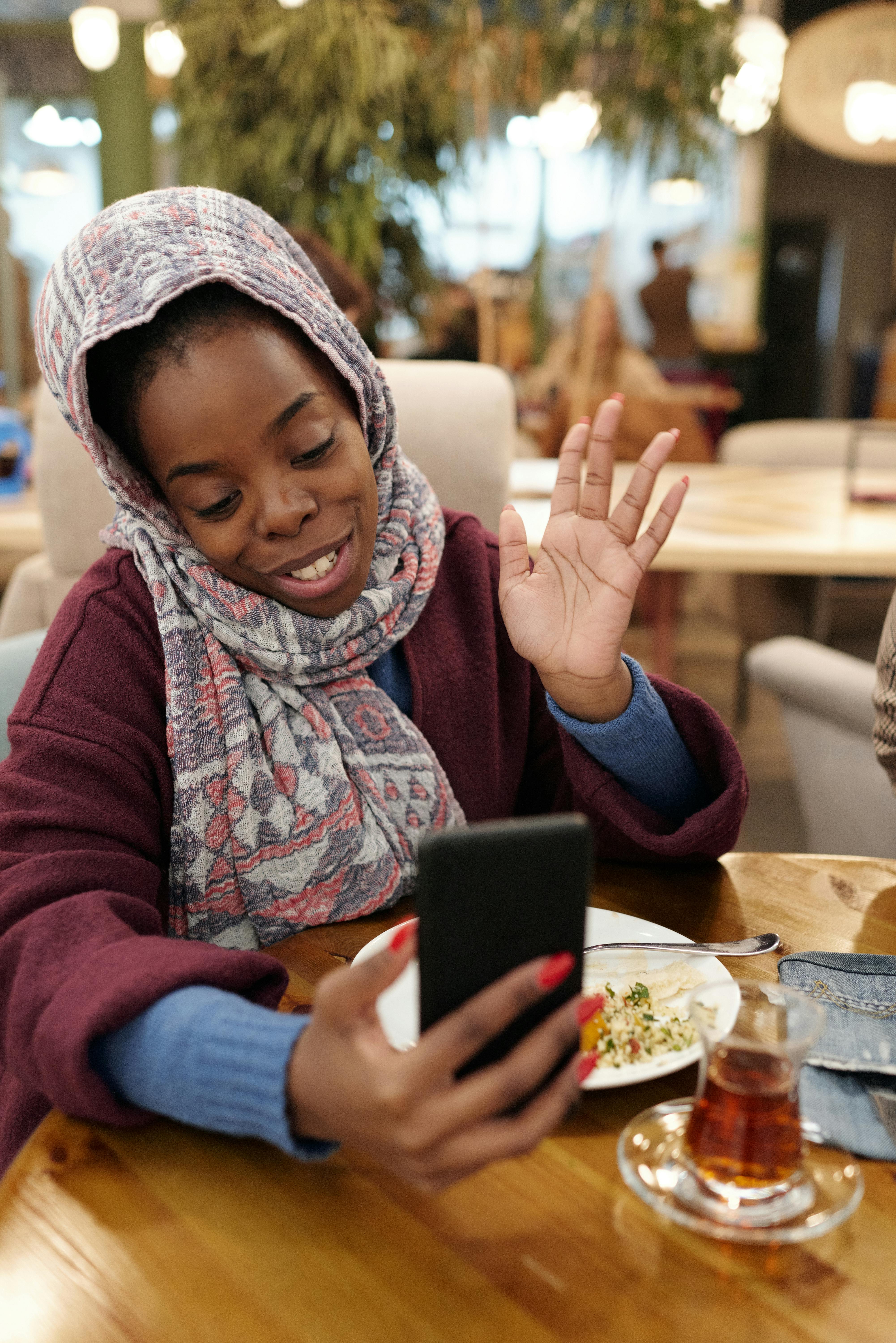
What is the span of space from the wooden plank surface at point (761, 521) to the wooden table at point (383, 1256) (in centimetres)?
158

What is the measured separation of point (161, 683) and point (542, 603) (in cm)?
35

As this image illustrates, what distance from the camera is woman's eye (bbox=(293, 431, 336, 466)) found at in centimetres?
91

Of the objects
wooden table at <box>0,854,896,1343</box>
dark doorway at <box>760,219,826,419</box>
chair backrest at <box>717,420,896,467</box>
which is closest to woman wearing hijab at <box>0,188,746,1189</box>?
wooden table at <box>0,854,896,1343</box>

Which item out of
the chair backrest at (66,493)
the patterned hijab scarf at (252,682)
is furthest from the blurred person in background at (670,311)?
the patterned hijab scarf at (252,682)

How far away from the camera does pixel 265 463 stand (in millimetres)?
893

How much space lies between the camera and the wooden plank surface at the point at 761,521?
2402 mm

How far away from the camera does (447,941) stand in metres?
0.53

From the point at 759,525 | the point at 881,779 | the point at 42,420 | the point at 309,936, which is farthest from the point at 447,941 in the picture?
the point at 759,525

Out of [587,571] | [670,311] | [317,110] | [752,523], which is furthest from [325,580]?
[670,311]

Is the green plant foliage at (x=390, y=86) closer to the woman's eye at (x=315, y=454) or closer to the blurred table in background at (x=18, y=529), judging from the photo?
the blurred table in background at (x=18, y=529)

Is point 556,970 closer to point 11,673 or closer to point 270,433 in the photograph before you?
point 270,433

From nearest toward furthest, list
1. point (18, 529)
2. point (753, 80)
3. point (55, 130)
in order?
point (18, 529) < point (753, 80) < point (55, 130)

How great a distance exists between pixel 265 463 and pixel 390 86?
329 centimetres

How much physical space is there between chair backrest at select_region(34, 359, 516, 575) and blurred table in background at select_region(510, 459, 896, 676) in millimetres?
267
